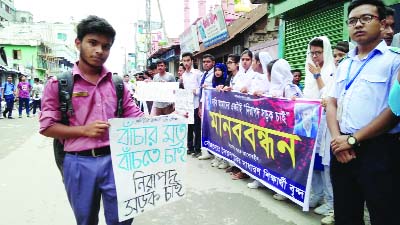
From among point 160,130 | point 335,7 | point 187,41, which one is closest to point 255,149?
point 160,130

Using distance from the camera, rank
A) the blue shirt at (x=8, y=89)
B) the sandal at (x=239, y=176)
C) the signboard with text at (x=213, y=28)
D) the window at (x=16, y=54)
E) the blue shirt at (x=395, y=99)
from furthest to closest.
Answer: the window at (x=16, y=54) → the blue shirt at (x=8, y=89) → the signboard with text at (x=213, y=28) → the sandal at (x=239, y=176) → the blue shirt at (x=395, y=99)

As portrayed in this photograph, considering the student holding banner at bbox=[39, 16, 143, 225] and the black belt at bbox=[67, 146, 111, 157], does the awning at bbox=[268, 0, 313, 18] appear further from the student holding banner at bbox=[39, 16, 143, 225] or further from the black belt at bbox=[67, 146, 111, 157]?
the black belt at bbox=[67, 146, 111, 157]

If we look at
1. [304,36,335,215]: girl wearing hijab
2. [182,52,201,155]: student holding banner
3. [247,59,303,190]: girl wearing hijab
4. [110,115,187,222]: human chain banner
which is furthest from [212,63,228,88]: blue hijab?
[110,115,187,222]: human chain banner

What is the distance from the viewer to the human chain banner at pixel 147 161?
2465mm

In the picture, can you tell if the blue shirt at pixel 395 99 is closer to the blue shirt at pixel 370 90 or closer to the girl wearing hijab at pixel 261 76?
the blue shirt at pixel 370 90

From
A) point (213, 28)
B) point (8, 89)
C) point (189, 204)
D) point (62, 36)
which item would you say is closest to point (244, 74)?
point (189, 204)

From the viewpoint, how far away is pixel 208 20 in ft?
50.9

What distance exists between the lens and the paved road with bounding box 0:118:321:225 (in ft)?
13.3

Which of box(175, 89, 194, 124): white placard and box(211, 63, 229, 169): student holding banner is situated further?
box(175, 89, 194, 124): white placard

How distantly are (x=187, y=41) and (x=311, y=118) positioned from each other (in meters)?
17.2

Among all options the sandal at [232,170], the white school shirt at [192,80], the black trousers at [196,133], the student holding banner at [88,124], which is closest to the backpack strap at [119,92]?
the student holding banner at [88,124]

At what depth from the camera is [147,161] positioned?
265 cm

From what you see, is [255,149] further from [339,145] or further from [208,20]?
[208,20]

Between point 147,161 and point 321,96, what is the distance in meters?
2.41
